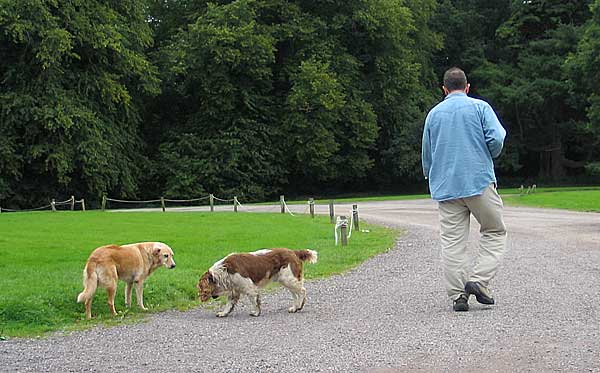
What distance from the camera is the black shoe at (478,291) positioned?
27.7 ft

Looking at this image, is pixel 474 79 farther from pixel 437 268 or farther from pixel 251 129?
pixel 437 268

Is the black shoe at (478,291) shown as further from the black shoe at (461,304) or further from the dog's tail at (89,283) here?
the dog's tail at (89,283)

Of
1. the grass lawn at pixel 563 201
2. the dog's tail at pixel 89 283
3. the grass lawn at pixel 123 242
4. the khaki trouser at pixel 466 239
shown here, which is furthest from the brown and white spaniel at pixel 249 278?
the grass lawn at pixel 563 201

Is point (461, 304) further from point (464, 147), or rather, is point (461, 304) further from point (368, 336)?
point (464, 147)

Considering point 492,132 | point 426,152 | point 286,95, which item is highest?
point 286,95

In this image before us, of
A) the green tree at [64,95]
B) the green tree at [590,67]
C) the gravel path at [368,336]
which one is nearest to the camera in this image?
the gravel path at [368,336]

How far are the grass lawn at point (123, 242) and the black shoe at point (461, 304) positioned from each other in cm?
353

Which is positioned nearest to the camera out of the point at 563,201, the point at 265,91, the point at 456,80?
the point at 456,80

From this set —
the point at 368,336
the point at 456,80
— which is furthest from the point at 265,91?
the point at 368,336

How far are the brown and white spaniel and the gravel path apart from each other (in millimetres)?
199

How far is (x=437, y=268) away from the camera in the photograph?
13.1 m

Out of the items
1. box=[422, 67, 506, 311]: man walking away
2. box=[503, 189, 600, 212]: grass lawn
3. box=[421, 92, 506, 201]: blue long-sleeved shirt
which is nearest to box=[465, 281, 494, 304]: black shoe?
box=[422, 67, 506, 311]: man walking away

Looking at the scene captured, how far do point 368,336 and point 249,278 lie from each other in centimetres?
216

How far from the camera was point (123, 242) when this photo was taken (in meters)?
19.0
